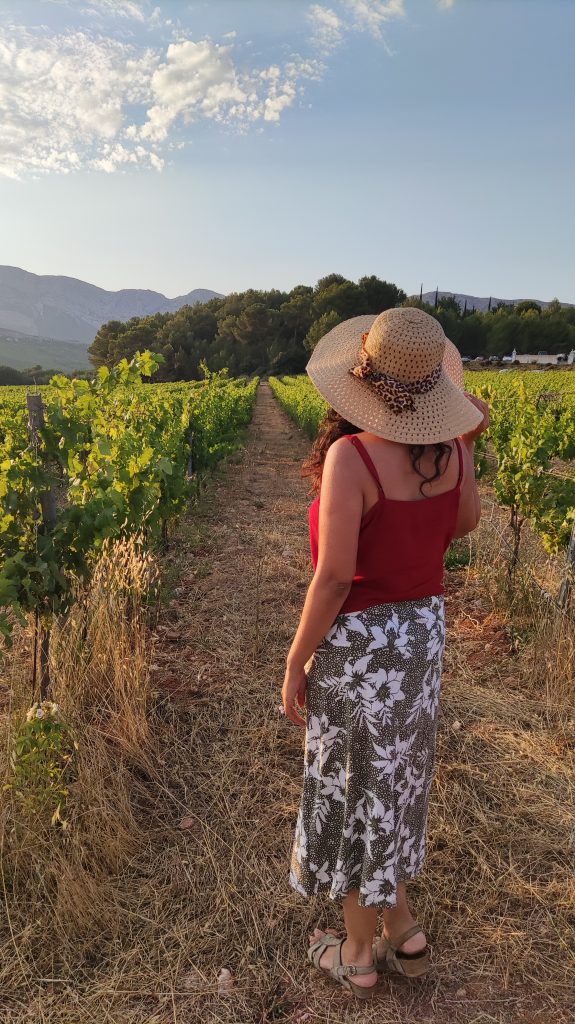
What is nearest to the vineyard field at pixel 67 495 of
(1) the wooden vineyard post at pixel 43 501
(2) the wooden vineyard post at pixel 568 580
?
(1) the wooden vineyard post at pixel 43 501

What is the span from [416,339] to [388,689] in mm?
891

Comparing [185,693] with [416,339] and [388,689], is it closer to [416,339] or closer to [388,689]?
[388,689]

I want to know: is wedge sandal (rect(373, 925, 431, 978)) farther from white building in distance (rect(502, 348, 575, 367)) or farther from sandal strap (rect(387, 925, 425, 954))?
white building in distance (rect(502, 348, 575, 367))

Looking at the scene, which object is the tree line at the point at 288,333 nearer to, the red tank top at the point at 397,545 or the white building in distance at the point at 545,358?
the white building in distance at the point at 545,358

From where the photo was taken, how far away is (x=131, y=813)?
245 centimetres

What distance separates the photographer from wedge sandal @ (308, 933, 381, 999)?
1.79 m

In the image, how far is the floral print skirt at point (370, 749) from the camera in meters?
1.52

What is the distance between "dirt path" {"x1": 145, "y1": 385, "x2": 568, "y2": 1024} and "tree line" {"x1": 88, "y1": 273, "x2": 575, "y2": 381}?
62.2m

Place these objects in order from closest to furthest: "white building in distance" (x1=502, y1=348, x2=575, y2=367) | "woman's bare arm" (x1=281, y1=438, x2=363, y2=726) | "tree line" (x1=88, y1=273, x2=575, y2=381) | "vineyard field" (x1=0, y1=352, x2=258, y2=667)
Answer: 1. "woman's bare arm" (x1=281, y1=438, x2=363, y2=726)
2. "vineyard field" (x1=0, y1=352, x2=258, y2=667)
3. "white building in distance" (x1=502, y1=348, x2=575, y2=367)
4. "tree line" (x1=88, y1=273, x2=575, y2=381)

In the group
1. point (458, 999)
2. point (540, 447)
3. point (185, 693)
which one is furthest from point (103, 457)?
point (540, 447)

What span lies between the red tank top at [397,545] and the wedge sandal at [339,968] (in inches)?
46.9

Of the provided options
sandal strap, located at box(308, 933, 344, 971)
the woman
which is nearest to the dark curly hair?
the woman

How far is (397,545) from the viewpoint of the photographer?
1.44 m

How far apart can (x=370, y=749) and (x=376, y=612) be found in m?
0.39
